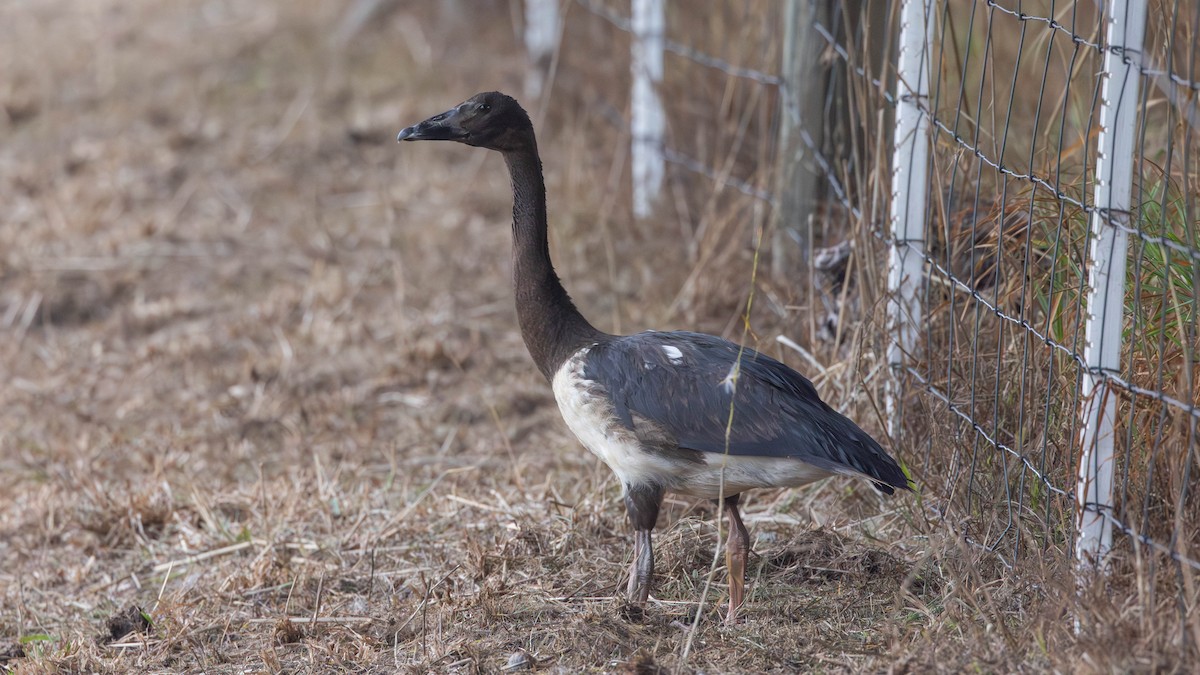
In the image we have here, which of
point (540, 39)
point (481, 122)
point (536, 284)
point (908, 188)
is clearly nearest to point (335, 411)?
point (536, 284)

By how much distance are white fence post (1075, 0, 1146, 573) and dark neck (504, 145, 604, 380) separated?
1301mm

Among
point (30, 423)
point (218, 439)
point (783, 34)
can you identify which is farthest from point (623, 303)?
point (30, 423)

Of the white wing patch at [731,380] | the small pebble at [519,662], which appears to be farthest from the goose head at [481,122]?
the small pebble at [519,662]

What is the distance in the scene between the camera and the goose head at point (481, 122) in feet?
11.5

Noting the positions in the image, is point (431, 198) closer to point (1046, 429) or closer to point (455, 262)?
point (455, 262)

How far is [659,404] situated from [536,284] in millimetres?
521

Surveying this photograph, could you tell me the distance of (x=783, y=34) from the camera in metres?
5.20

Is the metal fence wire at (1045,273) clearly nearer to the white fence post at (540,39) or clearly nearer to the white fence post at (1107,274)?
the white fence post at (1107,274)

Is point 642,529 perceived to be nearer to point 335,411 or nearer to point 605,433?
point 605,433

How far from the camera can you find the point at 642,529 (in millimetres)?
3398

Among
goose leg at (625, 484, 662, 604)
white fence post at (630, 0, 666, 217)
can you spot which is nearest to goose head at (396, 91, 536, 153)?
goose leg at (625, 484, 662, 604)

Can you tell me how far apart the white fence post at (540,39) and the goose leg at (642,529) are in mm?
4817

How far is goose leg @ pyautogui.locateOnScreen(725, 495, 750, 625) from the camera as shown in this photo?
3.36 meters

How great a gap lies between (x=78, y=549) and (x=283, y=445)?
0.89 metres
